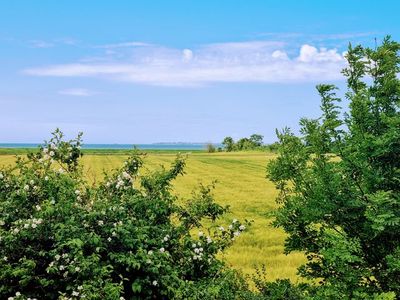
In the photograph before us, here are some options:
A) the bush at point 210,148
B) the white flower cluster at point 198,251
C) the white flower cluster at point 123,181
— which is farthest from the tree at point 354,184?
the bush at point 210,148

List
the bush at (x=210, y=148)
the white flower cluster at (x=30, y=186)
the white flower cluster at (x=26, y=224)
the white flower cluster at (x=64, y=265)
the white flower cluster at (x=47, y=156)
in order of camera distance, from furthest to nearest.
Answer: the bush at (x=210, y=148) → the white flower cluster at (x=47, y=156) → the white flower cluster at (x=30, y=186) → the white flower cluster at (x=26, y=224) → the white flower cluster at (x=64, y=265)

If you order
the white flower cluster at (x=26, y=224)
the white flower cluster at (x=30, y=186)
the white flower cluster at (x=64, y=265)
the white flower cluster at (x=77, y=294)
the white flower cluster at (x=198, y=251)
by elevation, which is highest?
the white flower cluster at (x=30, y=186)

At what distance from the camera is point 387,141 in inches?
213

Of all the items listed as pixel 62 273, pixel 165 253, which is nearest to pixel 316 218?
→ pixel 165 253

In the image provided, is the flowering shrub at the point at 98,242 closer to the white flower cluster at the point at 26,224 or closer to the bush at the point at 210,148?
the white flower cluster at the point at 26,224

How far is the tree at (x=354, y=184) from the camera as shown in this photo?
5328mm

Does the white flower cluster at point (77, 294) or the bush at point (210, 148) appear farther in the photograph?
the bush at point (210, 148)

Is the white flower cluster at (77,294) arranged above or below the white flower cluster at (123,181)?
below

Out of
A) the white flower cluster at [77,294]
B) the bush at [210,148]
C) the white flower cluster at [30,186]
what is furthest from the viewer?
the bush at [210,148]

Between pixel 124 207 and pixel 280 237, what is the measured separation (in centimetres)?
931

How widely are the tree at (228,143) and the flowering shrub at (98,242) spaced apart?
135 m

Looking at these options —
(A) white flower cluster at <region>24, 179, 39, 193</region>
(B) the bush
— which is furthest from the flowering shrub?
(B) the bush

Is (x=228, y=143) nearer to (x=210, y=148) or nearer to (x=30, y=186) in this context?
(x=210, y=148)

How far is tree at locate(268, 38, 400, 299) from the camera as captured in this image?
533 centimetres
